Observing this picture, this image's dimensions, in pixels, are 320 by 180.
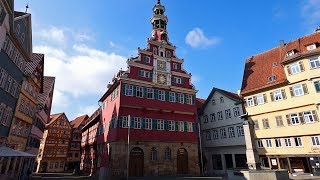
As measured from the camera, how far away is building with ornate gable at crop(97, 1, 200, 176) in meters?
28.3

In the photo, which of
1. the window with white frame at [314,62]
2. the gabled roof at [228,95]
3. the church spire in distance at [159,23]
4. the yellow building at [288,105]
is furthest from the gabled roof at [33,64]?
the window with white frame at [314,62]

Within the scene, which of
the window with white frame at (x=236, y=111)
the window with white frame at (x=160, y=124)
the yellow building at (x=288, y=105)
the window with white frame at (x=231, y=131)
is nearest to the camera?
the yellow building at (x=288, y=105)

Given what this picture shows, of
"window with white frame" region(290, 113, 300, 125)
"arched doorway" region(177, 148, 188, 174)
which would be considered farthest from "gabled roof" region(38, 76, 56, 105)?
"window with white frame" region(290, 113, 300, 125)

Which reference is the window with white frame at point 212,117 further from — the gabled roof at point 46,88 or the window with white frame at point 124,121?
the gabled roof at point 46,88

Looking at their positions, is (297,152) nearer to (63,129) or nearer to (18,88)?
(18,88)

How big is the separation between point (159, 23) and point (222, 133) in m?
21.3

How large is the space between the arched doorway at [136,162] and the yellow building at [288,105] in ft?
42.1

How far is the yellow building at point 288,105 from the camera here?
26777mm

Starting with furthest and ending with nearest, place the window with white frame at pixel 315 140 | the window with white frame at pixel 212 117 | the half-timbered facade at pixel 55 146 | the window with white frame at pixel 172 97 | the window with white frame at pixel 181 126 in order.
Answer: the half-timbered facade at pixel 55 146
the window with white frame at pixel 212 117
the window with white frame at pixel 172 97
the window with white frame at pixel 181 126
the window with white frame at pixel 315 140

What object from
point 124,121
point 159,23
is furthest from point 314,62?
point 124,121

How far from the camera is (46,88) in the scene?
137 feet

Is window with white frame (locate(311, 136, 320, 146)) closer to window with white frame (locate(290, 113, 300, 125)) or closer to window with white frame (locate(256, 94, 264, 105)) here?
window with white frame (locate(290, 113, 300, 125))

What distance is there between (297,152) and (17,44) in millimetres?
33414

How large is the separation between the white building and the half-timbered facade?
3980 cm
